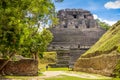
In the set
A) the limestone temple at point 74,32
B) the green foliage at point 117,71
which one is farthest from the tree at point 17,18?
the limestone temple at point 74,32

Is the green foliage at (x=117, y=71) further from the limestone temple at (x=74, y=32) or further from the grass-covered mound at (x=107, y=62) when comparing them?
the limestone temple at (x=74, y=32)

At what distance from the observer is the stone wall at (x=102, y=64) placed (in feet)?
76.6

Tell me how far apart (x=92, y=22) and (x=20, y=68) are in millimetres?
48685

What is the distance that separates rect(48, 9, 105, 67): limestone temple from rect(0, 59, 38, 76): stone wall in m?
30.3

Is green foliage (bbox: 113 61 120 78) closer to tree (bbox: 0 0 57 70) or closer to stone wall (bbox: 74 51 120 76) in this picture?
stone wall (bbox: 74 51 120 76)

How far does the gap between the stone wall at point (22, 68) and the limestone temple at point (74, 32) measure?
30.3m

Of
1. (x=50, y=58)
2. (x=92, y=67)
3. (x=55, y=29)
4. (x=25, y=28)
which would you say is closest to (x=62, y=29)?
(x=55, y=29)

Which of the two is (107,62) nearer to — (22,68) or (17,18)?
(22,68)

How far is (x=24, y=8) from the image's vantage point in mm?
17094

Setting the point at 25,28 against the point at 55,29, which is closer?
the point at 25,28

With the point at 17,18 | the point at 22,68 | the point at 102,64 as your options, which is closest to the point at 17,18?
the point at 17,18

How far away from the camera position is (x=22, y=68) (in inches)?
942

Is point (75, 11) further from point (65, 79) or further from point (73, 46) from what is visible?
point (65, 79)

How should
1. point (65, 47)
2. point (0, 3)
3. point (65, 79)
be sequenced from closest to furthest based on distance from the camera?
point (0, 3), point (65, 79), point (65, 47)
